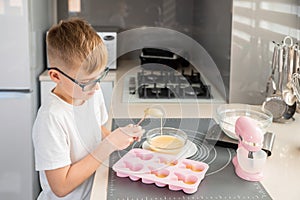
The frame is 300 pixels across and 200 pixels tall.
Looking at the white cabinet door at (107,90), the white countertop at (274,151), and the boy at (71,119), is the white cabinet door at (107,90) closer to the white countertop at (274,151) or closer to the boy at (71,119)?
the white countertop at (274,151)

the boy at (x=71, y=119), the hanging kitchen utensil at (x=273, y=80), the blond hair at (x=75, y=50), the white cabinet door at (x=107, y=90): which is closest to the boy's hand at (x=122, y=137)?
the boy at (x=71, y=119)

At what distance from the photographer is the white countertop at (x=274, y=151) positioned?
3.76 ft

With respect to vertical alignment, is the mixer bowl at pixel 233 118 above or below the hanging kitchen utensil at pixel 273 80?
below

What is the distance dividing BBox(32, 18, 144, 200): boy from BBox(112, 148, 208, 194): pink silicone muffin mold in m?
0.06

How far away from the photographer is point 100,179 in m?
1.20

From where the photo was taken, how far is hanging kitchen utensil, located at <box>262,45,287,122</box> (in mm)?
1761

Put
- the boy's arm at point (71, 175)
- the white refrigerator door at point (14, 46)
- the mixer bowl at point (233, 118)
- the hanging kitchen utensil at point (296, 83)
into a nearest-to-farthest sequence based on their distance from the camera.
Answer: the boy's arm at point (71, 175), the mixer bowl at point (233, 118), the hanging kitchen utensil at point (296, 83), the white refrigerator door at point (14, 46)

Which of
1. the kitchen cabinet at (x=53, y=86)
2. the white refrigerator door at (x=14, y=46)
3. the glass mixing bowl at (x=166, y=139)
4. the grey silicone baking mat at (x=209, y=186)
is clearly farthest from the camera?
the kitchen cabinet at (x=53, y=86)

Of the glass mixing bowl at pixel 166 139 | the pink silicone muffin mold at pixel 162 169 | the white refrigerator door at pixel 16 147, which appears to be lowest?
the white refrigerator door at pixel 16 147

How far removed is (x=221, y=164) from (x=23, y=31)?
1.21 metres

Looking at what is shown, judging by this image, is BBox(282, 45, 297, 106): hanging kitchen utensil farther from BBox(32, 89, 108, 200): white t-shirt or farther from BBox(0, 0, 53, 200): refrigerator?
BBox(0, 0, 53, 200): refrigerator

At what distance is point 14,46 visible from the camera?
82.5 inches

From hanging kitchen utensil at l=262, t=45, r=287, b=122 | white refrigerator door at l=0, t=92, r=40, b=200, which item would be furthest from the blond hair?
white refrigerator door at l=0, t=92, r=40, b=200

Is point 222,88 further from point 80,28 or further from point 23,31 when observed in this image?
point 80,28
